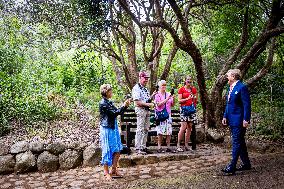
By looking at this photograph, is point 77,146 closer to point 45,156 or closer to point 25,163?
point 45,156

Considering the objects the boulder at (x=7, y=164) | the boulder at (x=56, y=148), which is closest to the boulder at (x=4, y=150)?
the boulder at (x=7, y=164)

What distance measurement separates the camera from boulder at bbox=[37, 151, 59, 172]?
7984mm

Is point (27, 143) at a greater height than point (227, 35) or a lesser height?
lesser

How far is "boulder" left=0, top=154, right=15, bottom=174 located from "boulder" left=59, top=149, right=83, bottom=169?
1.10 meters

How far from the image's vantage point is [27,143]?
8.24 m

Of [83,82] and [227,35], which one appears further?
[83,82]

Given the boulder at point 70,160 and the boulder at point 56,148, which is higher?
the boulder at point 56,148

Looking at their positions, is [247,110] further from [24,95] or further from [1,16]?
[1,16]

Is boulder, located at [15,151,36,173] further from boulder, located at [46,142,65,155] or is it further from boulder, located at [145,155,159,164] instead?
boulder, located at [145,155,159,164]

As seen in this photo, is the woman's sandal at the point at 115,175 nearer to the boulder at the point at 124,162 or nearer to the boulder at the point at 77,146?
the boulder at the point at 124,162

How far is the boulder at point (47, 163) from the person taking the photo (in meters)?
7.98

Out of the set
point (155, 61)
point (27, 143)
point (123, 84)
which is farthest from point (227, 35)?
point (27, 143)

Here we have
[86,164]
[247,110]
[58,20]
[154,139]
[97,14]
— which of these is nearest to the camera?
[247,110]

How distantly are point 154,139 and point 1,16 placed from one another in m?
9.03
